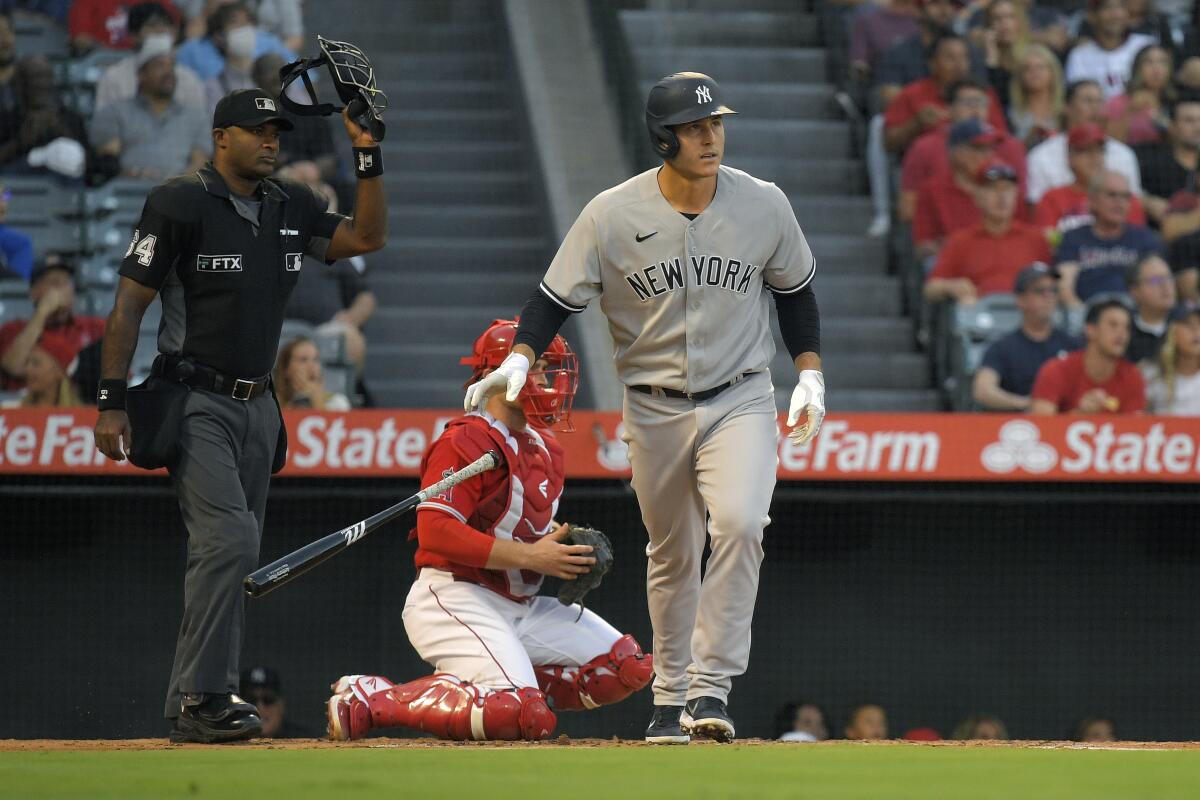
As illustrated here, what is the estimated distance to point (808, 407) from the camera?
4.63m

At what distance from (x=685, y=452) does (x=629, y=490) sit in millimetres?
2754

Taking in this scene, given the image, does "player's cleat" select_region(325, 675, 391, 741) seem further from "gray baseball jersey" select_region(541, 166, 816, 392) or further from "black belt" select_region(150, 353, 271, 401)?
"gray baseball jersey" select_region(541, 166, 816, 392)

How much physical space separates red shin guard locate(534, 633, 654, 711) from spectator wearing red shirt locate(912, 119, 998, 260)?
4.04m

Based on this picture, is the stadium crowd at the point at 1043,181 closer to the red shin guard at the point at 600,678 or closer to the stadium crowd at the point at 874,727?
the stadium crowd at the point at 874,727

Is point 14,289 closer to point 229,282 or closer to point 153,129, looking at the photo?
point 153,129

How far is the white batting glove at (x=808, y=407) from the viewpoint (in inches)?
181

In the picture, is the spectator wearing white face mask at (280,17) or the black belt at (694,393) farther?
the spectator wearing white face mask at (280,17)

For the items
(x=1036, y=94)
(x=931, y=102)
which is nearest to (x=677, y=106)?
(x=931, y=102)

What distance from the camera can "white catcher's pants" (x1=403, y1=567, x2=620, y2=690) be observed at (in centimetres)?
488

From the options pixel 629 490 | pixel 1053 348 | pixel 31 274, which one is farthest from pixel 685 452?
pixel 31 274

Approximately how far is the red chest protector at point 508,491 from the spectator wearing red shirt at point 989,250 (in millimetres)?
3672

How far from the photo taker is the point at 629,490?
7398mm

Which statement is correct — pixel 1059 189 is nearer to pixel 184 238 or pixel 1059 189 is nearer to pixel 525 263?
pixel 525 263

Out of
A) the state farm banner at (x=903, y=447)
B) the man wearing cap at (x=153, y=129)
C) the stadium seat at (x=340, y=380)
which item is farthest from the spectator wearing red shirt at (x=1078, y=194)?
the man wearing cap at (x=153, y=129)
